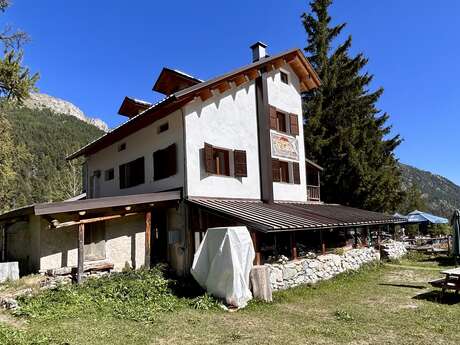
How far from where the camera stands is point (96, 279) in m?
12.0

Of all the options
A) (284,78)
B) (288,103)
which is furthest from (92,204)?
(284,78)

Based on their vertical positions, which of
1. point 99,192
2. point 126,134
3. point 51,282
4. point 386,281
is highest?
point 126,134

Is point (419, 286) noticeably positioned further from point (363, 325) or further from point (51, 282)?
point (51, 282)

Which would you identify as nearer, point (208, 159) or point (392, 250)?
point (208, 159)

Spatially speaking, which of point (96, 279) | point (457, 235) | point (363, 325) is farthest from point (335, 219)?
point (96, 279)

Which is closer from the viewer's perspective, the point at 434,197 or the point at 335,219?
the point at 335,219

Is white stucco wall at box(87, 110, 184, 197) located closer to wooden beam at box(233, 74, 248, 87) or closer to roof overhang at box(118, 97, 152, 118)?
roof overhang at box(118, 97, 152, 118)

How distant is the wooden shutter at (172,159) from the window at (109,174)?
611 centimetres

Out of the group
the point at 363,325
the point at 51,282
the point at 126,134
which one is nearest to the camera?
the point at 363,325

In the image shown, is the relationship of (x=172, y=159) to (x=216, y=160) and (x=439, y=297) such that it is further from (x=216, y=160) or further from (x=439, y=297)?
(x=439, y=297)

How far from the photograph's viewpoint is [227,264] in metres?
10.6

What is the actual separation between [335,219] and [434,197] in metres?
170

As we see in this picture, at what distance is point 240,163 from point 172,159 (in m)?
3.13

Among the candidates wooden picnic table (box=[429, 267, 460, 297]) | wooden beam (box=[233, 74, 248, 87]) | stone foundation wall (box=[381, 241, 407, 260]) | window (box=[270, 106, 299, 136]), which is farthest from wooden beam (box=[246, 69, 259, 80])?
stone foundation wall (box=[381, 241, 407, 260])
